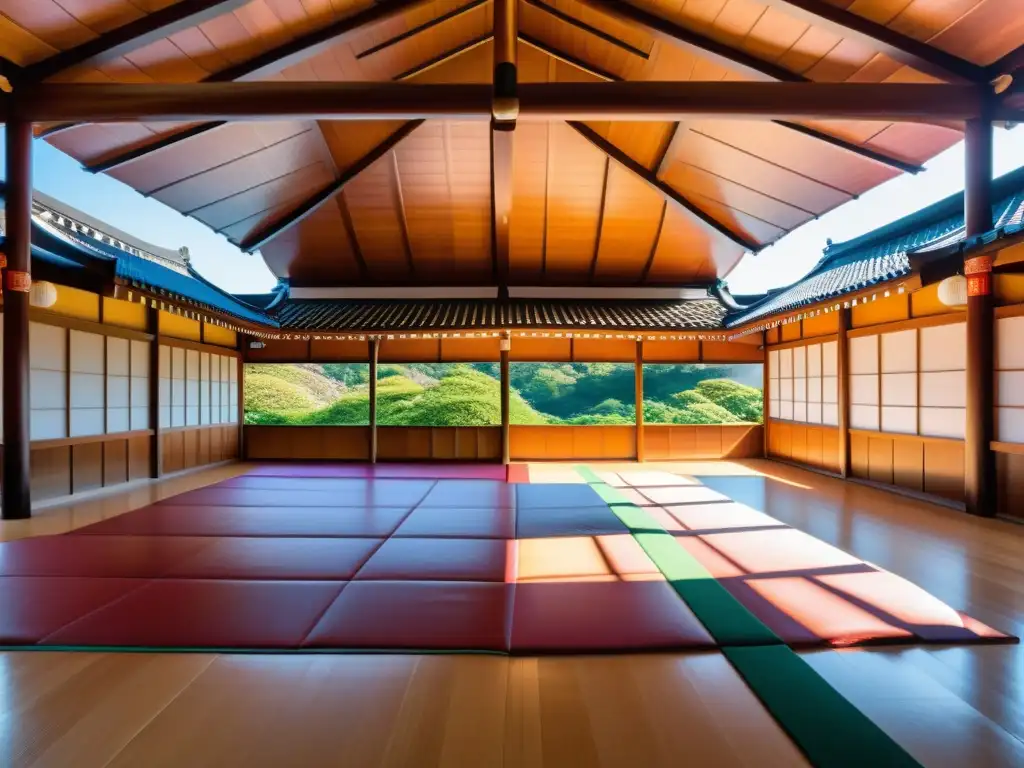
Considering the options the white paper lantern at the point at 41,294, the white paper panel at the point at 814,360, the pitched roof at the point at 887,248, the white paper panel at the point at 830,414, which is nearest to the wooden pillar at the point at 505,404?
the pitched roof at the point at 887,248

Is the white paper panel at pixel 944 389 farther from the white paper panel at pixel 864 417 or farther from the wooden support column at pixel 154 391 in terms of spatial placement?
the wooden support column at pixel 154 391

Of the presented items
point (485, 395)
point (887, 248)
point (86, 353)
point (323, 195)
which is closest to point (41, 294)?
point (86, 353)

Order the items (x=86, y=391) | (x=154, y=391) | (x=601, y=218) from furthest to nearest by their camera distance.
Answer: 1. (x=601, y=218)
2. (x=154, y=391)
3. (x=86, y=391)

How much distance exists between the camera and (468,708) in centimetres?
192

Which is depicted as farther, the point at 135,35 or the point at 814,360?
the point at 814,360

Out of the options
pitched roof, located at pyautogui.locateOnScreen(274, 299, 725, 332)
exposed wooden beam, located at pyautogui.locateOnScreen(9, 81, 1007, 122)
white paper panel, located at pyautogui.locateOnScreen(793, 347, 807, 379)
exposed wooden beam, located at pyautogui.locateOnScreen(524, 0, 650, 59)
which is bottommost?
white paper panel, located at pyautogui.locateOnScreen(793, 347, 807, 379)

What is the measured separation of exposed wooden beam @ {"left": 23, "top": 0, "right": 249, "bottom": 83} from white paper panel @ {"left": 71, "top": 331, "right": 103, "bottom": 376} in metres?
2.65

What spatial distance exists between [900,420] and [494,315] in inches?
241

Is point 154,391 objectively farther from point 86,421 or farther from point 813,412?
point 813,412

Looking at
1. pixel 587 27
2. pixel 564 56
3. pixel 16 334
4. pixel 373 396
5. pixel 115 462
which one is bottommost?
pixel 115 462

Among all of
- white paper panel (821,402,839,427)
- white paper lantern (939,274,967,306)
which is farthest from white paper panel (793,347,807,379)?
white paper lantern (939,274,967,306)

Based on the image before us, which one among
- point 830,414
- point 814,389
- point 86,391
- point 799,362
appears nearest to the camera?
point 86,391

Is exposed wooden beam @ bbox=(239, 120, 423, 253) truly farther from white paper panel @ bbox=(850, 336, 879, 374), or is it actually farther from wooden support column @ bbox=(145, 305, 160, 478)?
white paper panel @ bbox=(850, 336, 879, 374)

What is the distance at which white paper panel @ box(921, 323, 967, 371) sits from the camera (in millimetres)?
5133
